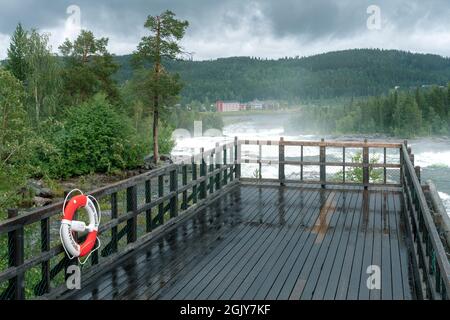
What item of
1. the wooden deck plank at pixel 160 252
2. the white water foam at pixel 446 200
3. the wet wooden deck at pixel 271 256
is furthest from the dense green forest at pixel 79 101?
the wooden deck plank at pixel 160 252

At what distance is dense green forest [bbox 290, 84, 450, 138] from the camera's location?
343 feet

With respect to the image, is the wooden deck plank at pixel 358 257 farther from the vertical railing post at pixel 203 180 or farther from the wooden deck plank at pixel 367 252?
the vertical railing post at pixel 203 180

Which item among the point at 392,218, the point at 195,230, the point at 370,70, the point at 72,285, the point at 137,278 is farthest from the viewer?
the point at 370,70

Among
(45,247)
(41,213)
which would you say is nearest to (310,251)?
(45,247)

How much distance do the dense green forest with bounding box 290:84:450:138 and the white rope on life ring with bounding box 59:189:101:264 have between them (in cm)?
10142

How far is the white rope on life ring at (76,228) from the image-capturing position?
19.5ft

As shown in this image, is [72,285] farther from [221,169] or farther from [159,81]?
[159,81]

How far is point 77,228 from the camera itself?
611 cm

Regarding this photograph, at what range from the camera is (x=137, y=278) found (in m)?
6.71

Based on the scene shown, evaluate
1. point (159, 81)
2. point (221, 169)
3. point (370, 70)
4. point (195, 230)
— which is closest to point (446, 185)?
point (159, 81)

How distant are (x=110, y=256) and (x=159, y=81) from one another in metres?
36.1

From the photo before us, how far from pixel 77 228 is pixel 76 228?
0.03 feet

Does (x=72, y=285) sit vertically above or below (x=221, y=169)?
below
